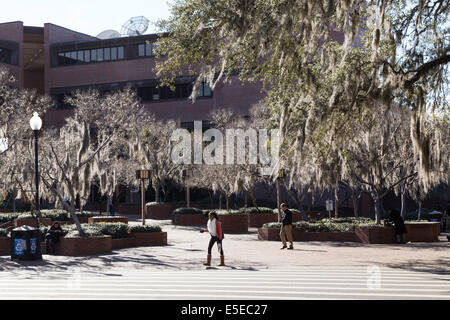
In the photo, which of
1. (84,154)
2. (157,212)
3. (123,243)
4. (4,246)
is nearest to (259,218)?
(157,212)

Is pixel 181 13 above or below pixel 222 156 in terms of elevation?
above

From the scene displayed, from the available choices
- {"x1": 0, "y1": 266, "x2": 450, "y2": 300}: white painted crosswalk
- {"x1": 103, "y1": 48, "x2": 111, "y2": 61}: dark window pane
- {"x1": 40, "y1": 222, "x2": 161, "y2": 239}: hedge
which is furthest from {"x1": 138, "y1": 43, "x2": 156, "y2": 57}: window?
{"x1": 0, "y1": 266, "x2": 450, "y2": 300}: white painted crosswalk

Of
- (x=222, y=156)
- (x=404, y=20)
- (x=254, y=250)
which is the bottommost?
(x=254, y=250)

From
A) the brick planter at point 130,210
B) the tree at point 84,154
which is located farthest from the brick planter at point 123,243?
the brick planter at point 130,210

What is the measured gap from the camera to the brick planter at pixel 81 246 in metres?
19.8

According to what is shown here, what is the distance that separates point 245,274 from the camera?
46.5 feet

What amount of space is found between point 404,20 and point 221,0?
5252mm

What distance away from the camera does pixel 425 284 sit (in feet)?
39.4

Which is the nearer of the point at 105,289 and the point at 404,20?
the point at 105,289

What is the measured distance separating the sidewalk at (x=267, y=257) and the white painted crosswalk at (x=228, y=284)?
1073 millimetres

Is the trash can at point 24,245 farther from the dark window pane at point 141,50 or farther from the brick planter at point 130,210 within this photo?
the dark window pane at point 141,50
